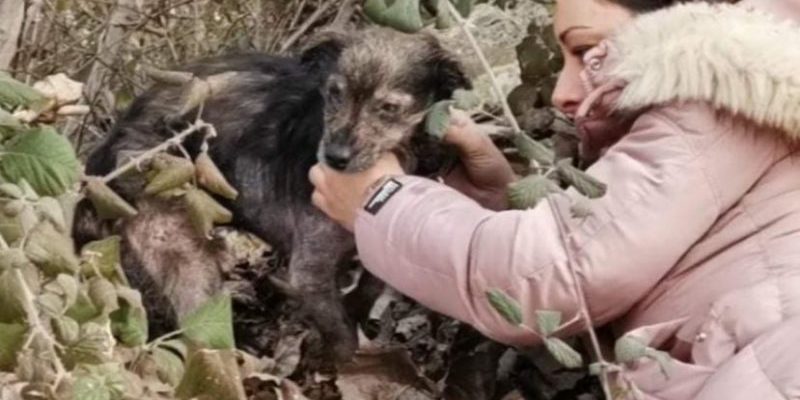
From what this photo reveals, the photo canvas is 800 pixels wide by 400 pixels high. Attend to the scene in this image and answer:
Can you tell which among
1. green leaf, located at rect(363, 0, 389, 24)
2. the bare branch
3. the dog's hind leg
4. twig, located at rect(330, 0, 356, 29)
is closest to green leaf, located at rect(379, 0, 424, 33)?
green leaf, located at rect(363, 0, 389, 24)

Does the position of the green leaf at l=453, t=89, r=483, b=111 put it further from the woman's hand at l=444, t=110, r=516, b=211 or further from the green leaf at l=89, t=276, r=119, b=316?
the woman's hand at l=444, t=110, r=516, b=211

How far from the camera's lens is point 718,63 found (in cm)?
364

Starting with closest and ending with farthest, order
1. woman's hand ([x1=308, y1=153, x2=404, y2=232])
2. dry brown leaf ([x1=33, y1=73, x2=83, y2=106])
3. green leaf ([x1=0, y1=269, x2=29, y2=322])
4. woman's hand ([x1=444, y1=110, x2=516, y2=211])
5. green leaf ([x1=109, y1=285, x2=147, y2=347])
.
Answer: green leaf ([x1=0, y1=269, x2=29, y2=322])
green leaf ([x1=109, y1=285, x2=147, y2=347])
dry brown leaf ([x1=33, y1=73, x2=83, y2=106])
woman's hand ([x1=308, y1=153, x2=404, y2=232])
woman's hand ([x1=444, y1=110, x2=516, y2=211])

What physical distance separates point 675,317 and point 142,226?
207cm

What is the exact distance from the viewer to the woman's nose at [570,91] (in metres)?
4.06

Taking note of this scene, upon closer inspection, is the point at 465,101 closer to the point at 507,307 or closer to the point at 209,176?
the point at 507,307

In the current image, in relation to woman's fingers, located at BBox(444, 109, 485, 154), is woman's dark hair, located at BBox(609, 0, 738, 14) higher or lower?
higher

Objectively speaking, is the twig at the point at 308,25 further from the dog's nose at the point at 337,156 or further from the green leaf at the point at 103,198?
the green leaf at the point at 103,198

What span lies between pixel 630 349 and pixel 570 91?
41.7 inches

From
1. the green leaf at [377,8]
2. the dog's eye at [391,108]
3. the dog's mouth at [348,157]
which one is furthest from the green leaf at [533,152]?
the dog's eye at [391,108]

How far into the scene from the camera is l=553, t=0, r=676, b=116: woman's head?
4.02m

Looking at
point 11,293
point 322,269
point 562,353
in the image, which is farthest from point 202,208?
point 322,269

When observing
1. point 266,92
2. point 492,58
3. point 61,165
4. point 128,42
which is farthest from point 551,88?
point 128,42

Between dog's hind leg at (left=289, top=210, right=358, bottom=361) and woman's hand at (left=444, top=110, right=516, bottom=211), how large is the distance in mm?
887
